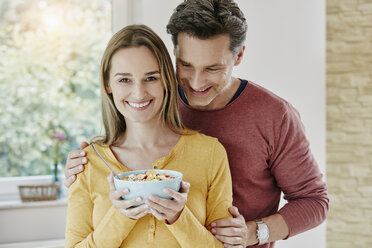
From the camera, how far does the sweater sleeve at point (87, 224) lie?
1.30 metres

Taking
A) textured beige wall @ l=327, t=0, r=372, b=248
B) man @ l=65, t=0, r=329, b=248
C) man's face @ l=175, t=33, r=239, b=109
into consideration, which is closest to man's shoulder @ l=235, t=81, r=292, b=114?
man @ l=65, t=0, r=329, b=248

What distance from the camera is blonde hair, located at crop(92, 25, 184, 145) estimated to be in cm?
149

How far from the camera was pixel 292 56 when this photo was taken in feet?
9.29

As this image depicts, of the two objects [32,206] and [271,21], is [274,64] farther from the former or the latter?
[32,206]

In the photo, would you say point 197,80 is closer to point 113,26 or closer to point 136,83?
point 136,83

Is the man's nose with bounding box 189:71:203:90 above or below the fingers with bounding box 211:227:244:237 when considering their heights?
above

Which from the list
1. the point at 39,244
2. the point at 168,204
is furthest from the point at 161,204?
the point at 39,244

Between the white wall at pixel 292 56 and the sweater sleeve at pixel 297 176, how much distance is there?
1019mm

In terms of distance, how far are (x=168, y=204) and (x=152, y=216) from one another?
7.7 inches

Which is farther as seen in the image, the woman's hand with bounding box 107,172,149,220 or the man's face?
the man's face

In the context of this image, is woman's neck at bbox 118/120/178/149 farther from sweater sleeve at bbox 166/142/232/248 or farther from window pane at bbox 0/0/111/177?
window pane at bbox 0/0/111/177

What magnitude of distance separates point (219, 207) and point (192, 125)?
459 millimetres

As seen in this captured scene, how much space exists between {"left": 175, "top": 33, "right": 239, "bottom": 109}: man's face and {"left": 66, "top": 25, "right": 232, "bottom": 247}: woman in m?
0.13

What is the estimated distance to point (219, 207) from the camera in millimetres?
1462
